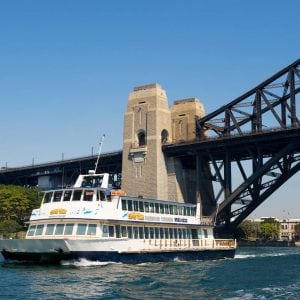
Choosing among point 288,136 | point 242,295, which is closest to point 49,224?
point 242,295

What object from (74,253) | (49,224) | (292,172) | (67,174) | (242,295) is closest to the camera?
(242,295)

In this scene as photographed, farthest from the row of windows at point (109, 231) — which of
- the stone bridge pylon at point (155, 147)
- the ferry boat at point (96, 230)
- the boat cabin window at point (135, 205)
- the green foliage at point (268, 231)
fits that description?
the green foliage at point (268, 231)

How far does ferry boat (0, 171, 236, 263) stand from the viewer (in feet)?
148

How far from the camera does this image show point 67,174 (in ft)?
395

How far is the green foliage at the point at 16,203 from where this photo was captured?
11631 cm

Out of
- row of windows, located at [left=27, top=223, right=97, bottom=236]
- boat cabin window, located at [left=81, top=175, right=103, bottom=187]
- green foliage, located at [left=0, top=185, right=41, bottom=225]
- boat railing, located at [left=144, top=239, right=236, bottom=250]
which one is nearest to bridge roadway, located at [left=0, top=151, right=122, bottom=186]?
green foliage, located at [left=0, top=185, right=41, bottom=225]

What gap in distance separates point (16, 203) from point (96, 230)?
7357cm

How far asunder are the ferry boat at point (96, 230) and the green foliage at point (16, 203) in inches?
2586

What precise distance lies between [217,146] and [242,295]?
2254 inches

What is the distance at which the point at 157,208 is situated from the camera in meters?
54.2

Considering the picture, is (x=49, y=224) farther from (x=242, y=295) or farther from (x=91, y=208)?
(x=242, y=295)

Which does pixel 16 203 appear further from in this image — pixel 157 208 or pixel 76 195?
pixel 76 195

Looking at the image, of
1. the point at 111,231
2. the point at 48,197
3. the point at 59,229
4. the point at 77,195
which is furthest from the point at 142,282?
the point at 48,197

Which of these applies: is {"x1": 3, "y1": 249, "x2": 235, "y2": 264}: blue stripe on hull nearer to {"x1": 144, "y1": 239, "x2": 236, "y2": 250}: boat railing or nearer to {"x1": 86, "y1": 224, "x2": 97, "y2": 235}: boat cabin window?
{"x1": 144, "y1": 239, "x2": 236, "y2": 250}: boat railing
